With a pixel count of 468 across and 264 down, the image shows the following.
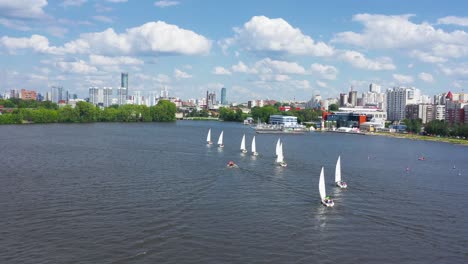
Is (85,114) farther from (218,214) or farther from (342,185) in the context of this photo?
(218,214)

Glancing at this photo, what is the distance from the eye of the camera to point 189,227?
27906mm

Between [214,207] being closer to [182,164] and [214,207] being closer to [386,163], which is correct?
[182,164]

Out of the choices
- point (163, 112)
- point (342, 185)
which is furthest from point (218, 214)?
point (163, 112)

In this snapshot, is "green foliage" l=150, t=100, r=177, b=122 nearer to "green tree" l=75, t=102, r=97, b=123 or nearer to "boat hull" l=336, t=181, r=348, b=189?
"green tree" l=75, t=102, r=97, b=123

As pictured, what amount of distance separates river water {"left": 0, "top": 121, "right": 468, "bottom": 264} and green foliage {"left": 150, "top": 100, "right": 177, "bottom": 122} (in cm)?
13402

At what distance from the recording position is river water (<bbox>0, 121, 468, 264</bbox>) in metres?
24.4

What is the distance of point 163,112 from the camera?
191625 mm

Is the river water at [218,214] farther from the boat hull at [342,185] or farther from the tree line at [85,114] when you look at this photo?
the tree line at [85,114]

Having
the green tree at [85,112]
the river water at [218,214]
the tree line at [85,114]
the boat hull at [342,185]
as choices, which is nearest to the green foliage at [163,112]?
the tree line at [85,114]

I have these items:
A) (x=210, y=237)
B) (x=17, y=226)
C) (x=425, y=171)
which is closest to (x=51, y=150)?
(x=17, y=226)

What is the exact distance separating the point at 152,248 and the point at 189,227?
3.99 m

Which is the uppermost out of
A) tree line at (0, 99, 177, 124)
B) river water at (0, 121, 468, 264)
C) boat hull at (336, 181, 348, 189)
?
tree line at (0, 99, 177, 124)

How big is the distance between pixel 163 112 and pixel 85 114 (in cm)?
4082

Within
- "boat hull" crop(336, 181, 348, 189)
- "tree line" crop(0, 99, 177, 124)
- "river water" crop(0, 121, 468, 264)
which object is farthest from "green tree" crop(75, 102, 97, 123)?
"boat hull" crop(336, 181, 348, 189)
